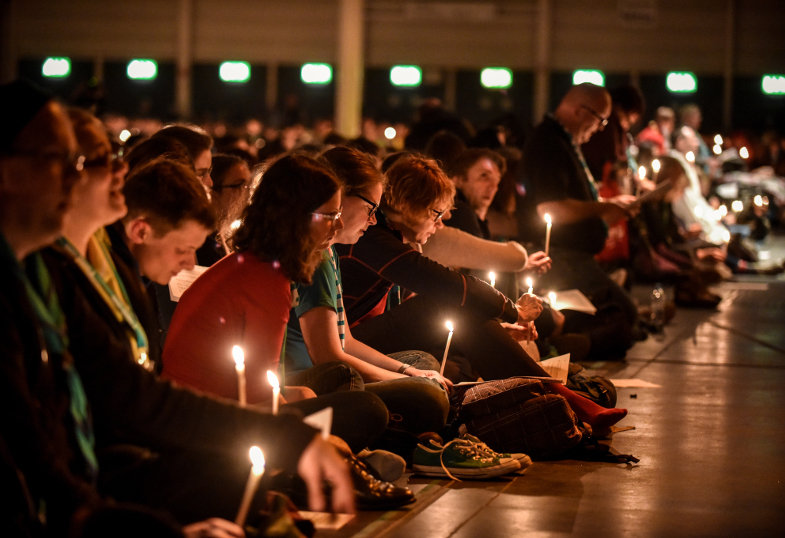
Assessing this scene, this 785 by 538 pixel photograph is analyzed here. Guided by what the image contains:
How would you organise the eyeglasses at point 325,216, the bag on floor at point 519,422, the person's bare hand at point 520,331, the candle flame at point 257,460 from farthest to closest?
the person's bare hand at point 520,331, the bag on floor at point 519,422, the eyeglasses at point 325,216, the candle flame at point 257,460

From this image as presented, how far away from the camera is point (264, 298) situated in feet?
12.7

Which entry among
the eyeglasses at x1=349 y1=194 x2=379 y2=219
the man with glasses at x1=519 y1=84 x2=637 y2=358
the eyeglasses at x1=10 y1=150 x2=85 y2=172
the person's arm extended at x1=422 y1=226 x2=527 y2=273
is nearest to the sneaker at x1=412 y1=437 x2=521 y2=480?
the eyeglasses at x1=349 y1=194 x2=379 y2=219

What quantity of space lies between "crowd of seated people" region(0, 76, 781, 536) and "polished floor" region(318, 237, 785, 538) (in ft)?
0.63

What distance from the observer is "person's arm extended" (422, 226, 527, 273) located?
639 cm

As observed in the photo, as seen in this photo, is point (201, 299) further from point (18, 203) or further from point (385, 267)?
point (385, 267)

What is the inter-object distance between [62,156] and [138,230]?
1.01 m

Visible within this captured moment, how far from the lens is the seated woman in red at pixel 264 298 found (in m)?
3.80

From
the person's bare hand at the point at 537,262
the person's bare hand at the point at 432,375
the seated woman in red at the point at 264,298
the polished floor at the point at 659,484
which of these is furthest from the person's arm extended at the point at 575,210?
the seated woman in red at the point at 264,298

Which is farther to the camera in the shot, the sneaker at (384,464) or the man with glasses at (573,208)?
the man with glasses at (573,208)

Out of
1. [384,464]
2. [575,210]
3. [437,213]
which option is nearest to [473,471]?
[384,464]

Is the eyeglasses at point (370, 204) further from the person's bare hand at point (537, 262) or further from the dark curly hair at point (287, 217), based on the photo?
the person's bare hand at point (537, 262)

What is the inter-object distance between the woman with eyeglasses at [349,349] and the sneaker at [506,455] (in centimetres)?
20

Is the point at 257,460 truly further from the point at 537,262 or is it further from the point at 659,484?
the point at 537,262

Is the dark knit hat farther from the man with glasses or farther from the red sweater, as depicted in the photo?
the man with glasses
